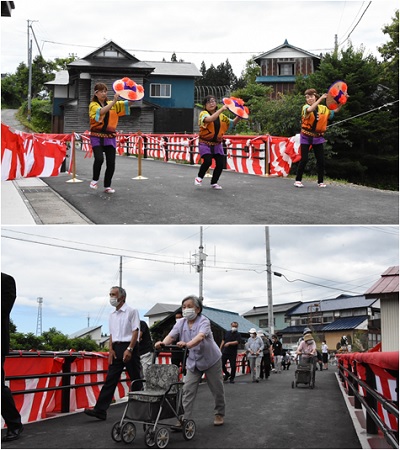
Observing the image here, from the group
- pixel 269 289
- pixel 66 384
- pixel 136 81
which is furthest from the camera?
pixel 136 81

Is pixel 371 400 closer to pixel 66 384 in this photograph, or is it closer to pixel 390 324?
pixel 66 384

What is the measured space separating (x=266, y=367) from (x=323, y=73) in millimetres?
21275

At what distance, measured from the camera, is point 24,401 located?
→ 6102 millimetres

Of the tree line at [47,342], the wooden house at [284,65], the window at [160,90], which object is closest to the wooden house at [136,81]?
the window at [160,90]

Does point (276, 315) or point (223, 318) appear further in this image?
point (276, 315)

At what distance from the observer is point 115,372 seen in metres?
6.38

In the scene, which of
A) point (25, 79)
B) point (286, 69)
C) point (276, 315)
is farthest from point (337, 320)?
point (25, 79)

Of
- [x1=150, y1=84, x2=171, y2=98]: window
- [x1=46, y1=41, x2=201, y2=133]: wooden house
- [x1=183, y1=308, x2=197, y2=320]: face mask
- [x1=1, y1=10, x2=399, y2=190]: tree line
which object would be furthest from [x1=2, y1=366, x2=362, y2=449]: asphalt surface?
[x1=150, y1=84, x2=171, y2=98]: window

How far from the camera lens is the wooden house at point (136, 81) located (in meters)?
42.2

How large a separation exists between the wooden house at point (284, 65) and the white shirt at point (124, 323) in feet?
128

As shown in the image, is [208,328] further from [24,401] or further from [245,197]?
[245,197]

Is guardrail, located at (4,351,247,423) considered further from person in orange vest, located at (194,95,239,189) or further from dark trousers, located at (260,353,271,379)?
dark trousers, located at (260,353,271,379)

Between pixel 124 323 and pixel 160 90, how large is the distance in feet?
143

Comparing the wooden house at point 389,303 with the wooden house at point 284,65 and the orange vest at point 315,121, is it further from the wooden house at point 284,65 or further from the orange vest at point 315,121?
the wooden house at point 284,65
